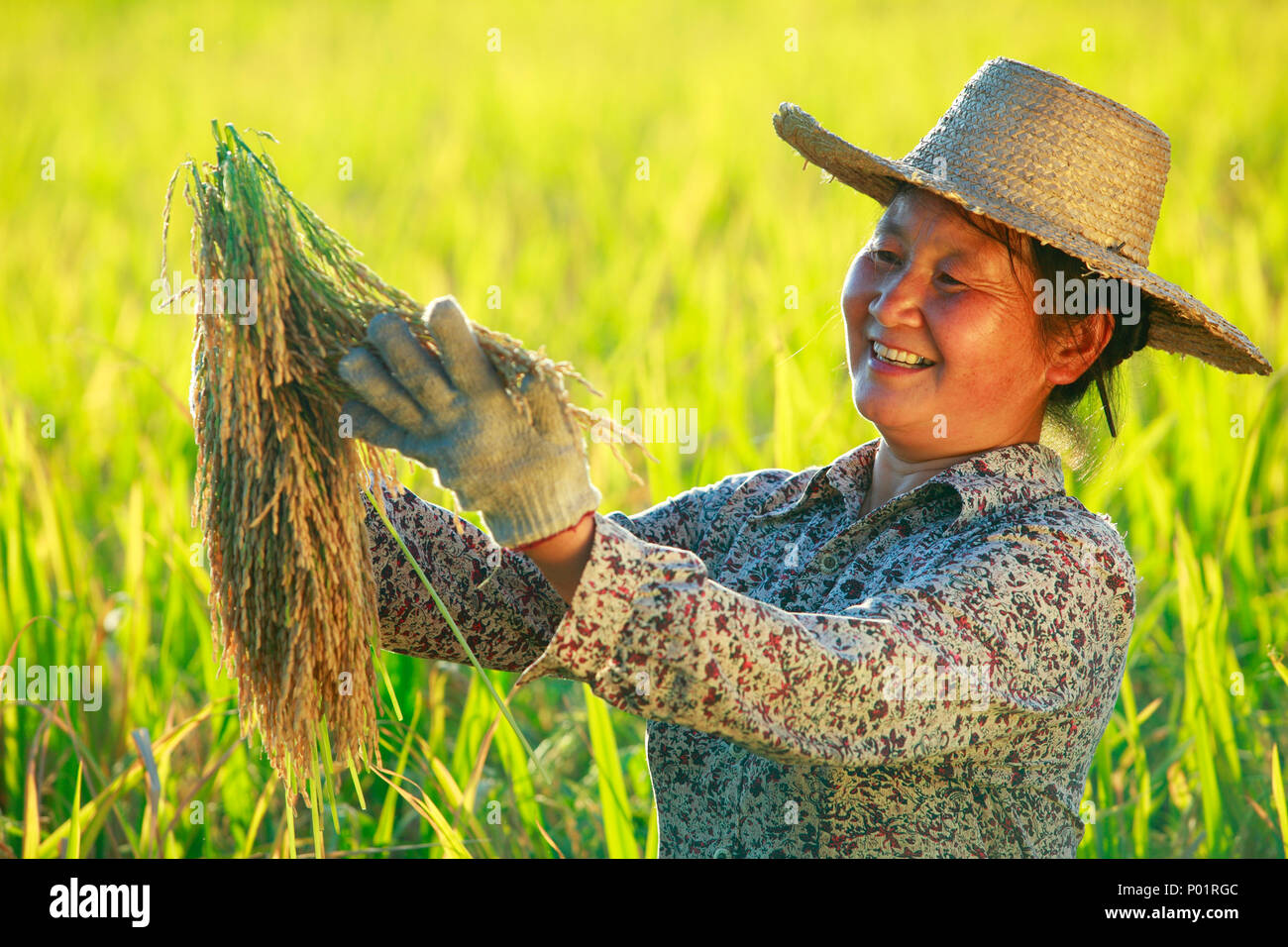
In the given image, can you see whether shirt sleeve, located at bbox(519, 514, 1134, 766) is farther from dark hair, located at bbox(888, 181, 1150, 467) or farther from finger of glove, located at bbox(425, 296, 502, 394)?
dark hair, located at bbox(888, 181, 1150, 467)

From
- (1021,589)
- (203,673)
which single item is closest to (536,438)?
(1021,589)

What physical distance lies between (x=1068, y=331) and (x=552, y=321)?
3.06m

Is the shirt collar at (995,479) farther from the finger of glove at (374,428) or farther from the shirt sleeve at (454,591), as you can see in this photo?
the finger of glove at (374,428)

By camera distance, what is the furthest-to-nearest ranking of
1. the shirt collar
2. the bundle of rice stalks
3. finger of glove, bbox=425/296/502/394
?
the shirt collar, the bundle of rice stalks, finger of glove, bbox=425/296/502/394

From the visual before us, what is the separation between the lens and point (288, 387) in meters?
1.14

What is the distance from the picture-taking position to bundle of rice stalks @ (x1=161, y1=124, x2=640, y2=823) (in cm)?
111

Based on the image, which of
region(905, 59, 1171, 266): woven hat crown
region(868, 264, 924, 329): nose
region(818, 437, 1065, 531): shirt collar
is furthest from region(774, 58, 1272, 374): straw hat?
region(818, 437, 1065, 531): shirt collar

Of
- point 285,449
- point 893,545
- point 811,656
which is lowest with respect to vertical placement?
point 811,656

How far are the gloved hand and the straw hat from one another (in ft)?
2.07

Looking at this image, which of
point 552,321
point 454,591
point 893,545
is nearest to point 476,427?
point 454,591

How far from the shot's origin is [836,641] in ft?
3.41

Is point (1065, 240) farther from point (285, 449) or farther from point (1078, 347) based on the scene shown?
point (285, 449)

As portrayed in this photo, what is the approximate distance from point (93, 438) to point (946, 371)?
266 centimetres
